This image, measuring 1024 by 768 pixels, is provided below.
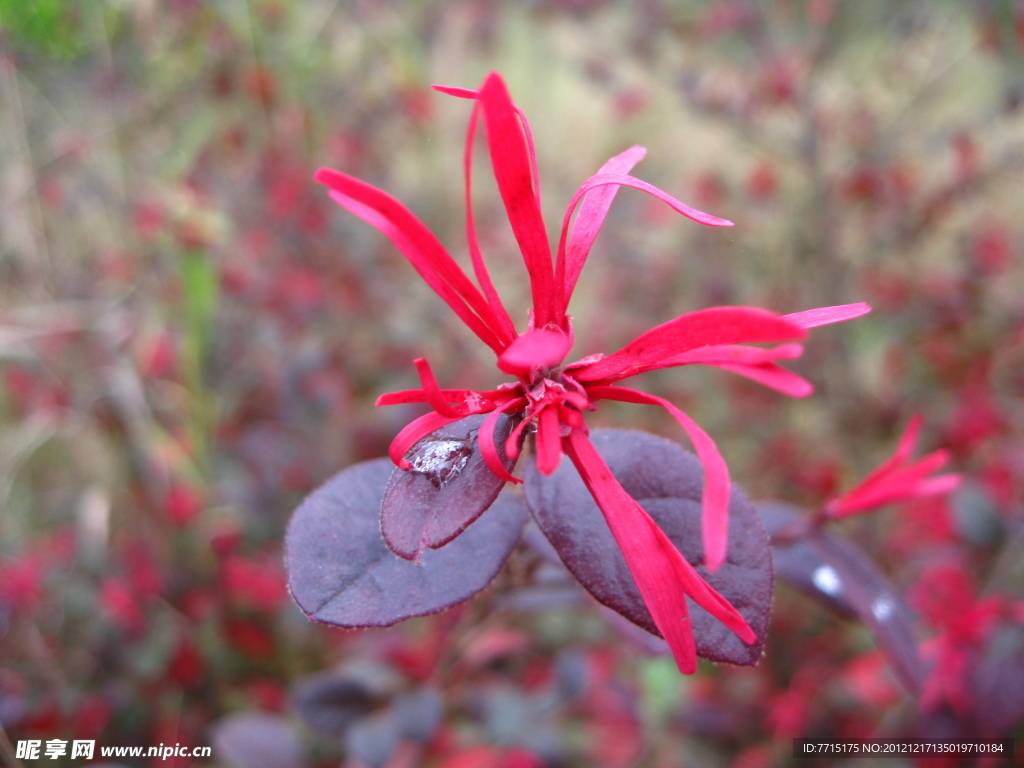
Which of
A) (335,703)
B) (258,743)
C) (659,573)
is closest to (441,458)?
(659,573)

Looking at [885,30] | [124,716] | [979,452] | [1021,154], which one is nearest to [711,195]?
[885,30]

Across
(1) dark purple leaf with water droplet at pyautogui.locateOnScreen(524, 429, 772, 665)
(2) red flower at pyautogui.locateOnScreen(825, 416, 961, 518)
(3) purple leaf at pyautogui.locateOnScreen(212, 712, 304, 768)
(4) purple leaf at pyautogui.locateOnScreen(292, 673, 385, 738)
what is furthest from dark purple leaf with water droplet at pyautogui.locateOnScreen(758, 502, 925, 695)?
(3) purple leaf at pyautogui.locateOnScreen(212, 712, 304, 768)

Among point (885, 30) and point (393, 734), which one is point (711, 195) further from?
point (393, 734)

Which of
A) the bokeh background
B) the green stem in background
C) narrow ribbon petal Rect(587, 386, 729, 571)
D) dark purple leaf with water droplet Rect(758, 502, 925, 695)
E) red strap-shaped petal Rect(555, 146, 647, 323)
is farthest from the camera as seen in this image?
the green stem in background

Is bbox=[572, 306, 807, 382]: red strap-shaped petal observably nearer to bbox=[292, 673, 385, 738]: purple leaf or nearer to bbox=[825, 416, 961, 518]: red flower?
bbox=[825, 416, 961, 518]: red flower

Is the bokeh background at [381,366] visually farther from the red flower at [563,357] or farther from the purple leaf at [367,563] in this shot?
the red flower at [563,357]

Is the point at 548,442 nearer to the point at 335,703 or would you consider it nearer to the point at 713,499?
the point at 713,499
